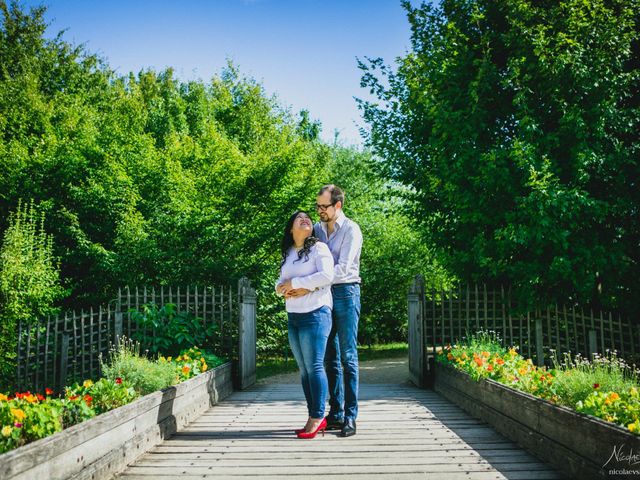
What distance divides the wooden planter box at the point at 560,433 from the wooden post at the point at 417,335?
8.31 feet

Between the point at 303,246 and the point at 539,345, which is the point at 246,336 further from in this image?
the point at 539,345

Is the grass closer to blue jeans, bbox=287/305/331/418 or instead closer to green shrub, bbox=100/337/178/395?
green shrub, bbox=100/337/178/395

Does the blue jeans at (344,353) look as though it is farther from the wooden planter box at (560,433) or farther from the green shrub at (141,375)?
the green shrub at (141,375)

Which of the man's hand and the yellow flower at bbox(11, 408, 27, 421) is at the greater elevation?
the man's hand

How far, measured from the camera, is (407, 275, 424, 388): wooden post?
8.40 m

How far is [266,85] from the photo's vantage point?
87.6 ft

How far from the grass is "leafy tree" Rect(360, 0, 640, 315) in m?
5.36

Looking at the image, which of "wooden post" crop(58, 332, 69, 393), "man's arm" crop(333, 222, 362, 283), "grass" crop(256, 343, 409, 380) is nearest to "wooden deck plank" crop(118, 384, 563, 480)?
"man's arm" crop(333, 222, 362, 283)

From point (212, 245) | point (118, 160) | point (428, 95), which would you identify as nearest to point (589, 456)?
point (428, 95)

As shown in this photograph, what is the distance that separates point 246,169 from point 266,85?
14317 mm

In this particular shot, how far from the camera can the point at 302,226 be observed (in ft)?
15.4

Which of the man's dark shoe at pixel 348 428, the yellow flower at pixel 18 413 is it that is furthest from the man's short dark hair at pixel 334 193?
the yellow flower at pixel 18 413

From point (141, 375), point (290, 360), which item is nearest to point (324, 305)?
point (141, 375)

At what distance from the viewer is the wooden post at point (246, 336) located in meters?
8.28
